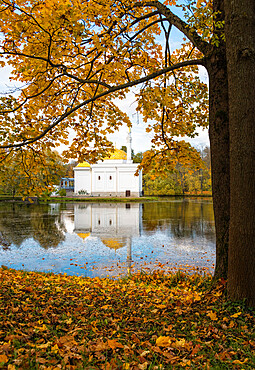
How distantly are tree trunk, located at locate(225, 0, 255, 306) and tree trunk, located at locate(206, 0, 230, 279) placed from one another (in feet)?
1.69

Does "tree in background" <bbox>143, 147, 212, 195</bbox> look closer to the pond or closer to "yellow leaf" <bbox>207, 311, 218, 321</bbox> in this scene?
the pond

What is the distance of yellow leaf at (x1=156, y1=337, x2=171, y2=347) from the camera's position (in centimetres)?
251

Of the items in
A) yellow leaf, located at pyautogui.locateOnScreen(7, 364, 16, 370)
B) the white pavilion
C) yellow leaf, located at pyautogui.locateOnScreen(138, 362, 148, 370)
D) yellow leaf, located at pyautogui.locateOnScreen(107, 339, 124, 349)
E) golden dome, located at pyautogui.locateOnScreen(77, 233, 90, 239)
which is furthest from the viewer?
the white pavilion

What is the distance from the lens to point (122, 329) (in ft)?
9.34

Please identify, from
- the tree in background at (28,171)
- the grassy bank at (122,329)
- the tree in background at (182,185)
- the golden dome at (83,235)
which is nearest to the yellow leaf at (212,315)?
the grassy bank at (122,329)

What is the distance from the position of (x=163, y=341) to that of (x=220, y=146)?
8.94 ft

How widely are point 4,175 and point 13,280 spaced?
2.01 meters

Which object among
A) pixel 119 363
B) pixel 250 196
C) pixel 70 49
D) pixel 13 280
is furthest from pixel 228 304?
pixel 70 49

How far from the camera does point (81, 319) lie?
3029 millimetres

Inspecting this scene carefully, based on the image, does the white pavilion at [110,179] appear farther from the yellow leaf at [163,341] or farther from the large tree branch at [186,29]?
the yellow leaf at [163,341]

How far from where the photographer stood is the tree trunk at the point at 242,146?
3209mm

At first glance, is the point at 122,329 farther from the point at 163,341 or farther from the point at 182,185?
the point at 182,185

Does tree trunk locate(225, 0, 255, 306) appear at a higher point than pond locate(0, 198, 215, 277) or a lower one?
higher

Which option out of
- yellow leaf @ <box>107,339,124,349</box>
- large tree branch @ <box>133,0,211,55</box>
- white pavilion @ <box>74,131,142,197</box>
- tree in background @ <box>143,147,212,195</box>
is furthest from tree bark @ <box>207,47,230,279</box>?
tree in background @ <box>143,147,212,195</box>
